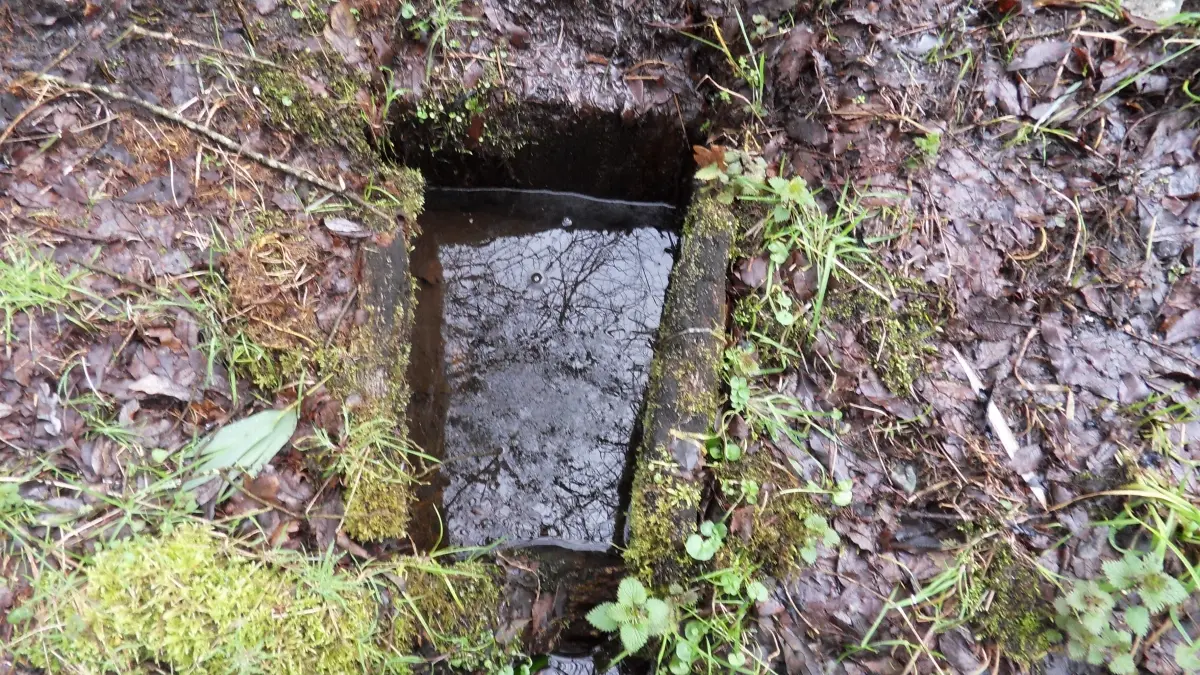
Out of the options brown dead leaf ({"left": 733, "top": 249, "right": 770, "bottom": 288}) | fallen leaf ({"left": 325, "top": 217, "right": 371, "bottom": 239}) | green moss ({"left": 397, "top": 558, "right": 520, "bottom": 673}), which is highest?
fallen leaf ({"left": 325, "top": 217, "right": 371, "bottom": 239})

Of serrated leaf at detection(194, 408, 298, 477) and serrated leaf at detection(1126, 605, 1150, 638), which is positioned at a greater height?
serrated leaf at detection(194, 408, 298, 477)

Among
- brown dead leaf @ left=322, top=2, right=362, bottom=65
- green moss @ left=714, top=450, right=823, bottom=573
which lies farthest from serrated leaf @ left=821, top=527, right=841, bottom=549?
brown dead leaf @ left=322, top=2, right=362, bottom=65

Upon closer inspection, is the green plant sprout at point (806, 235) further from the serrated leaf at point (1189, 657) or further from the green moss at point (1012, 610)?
the serrated leaf at point (1189, 657)

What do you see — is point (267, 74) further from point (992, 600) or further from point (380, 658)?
point (992, 600)

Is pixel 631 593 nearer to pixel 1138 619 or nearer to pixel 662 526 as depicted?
pixel 662 526

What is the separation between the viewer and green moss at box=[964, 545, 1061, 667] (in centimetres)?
176

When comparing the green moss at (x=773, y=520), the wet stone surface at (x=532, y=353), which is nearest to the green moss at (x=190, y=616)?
the wet stone surface at (x=532, y=353)

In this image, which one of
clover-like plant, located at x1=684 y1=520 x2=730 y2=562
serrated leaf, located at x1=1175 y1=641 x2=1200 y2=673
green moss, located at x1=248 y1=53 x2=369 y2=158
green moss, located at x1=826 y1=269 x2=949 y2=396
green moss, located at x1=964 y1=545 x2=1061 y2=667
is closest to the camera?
serrated leaf, located at x1=1175 y1=641 x2=1200 y2=673

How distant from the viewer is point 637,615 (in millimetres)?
1818

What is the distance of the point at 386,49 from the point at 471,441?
153 cm

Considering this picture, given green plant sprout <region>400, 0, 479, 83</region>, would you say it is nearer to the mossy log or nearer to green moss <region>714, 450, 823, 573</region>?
the mossy log

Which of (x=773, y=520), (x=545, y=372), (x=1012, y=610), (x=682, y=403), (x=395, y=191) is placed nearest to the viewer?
(x=1012, y=610)

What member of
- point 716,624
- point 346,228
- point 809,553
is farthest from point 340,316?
point 809,553

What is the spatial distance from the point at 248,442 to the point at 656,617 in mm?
1359
